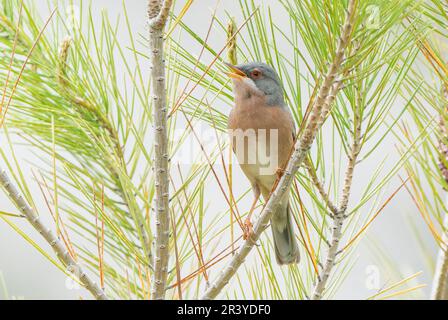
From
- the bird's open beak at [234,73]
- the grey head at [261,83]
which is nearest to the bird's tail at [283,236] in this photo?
the grey head at [261,83]

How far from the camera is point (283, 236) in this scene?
270 cm

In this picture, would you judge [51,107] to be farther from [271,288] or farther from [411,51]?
[411,51]

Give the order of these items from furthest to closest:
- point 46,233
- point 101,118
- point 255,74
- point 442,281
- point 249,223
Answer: point 255,74 → point 249,223 → point 101,118 → point 442,281 → point 46,233

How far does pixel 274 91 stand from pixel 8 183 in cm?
162

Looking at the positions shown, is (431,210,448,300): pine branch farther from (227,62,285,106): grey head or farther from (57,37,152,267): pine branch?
(227,62,285,106): grey head

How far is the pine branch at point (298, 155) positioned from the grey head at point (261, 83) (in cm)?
96

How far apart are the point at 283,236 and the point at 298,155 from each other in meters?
1.56

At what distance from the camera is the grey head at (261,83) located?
2.20 metres

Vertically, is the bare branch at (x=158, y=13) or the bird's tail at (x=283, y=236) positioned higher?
the bare branch at (x=158, y=13)

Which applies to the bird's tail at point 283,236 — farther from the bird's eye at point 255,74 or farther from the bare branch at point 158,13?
the bare branch at point 158,13

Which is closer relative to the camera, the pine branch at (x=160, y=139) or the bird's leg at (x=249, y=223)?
the pine branch at (x=160, y=139)

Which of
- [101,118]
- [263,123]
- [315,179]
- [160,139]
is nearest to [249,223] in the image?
[263,123]

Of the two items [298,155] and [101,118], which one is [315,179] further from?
[101,118]

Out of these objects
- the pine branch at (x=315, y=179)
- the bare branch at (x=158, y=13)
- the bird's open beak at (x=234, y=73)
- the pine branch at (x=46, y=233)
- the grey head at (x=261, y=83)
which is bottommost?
the pine branch at (x=46, y=233)
